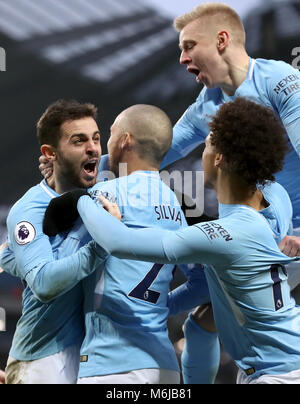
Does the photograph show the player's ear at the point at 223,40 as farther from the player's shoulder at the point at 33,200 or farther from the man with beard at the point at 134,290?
the player's shoulder at the point at 33,200

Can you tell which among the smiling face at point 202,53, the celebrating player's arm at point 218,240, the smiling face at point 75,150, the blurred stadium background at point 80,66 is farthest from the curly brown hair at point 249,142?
the blurred stadium background at point 80,66

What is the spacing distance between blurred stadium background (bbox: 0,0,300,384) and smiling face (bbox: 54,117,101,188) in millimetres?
1351

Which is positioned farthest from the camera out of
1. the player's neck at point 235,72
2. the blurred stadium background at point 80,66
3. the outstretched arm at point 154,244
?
the blurred stadium background at point 80,66

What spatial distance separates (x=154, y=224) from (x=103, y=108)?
5.74ft

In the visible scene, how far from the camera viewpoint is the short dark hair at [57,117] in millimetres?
2303

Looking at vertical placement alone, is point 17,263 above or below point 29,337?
above

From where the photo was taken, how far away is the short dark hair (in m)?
2.30

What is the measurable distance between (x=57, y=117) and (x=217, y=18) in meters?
0.97

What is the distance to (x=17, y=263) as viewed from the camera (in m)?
2.10

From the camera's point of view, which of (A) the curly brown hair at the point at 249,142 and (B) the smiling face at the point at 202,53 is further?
(B) the smiling face at the point at 202,53

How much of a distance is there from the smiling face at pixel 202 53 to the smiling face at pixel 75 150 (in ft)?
2.19

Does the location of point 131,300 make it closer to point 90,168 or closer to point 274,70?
point 90,168
